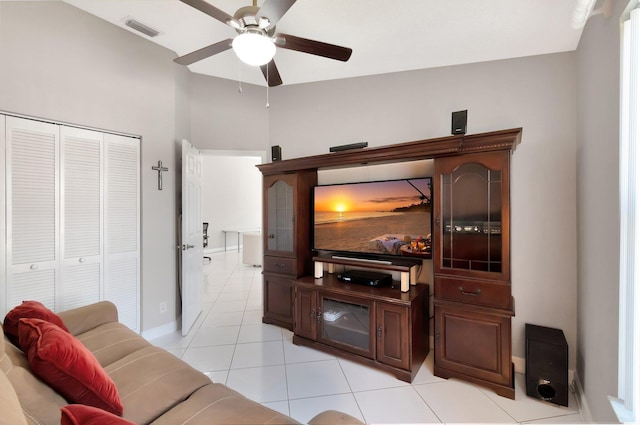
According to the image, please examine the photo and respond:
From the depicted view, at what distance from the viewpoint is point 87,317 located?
2.00 meters

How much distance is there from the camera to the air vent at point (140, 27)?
237 centimetres

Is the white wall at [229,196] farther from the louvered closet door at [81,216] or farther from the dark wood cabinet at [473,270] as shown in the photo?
the dark wood cabinet at [473,270]

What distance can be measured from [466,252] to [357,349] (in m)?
1.25

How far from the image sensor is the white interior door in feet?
9.77

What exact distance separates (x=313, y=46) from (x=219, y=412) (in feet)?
6.66

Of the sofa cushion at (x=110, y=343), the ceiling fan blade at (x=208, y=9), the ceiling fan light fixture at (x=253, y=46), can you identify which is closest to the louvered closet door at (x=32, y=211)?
the sofa cushion at (x=110, y=343)

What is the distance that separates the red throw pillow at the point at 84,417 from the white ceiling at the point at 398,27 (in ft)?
7.76

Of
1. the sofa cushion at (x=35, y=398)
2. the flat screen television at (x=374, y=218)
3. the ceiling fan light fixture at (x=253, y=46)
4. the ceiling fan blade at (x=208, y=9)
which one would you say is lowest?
the sofa cushion at (x=35, y=398)

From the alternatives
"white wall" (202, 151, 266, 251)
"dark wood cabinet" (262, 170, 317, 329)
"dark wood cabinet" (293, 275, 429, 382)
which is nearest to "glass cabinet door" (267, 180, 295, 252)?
"dark wood cabinet" (262, 170, 317, 329)

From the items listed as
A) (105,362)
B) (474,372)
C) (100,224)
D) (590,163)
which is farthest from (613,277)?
(100,224)

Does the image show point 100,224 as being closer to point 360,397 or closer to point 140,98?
point 140,98

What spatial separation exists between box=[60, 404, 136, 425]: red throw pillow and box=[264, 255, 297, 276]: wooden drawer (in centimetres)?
225

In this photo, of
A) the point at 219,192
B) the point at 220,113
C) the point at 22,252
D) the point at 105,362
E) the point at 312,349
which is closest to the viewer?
the point at 105,362

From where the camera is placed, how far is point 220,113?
347cm
